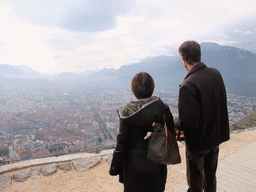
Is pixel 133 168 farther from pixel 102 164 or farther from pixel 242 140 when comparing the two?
pixel 242 140

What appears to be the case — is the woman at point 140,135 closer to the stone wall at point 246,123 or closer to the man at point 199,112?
the man at point 199,112

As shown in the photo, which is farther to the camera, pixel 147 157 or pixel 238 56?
pixel 238 56

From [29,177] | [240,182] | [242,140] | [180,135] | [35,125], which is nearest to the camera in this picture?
[180,135]

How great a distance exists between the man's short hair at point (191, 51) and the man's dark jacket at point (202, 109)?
69mm

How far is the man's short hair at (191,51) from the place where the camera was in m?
1.56

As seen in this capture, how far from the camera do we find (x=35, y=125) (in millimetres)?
26484

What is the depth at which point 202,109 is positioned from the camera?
1487 mm

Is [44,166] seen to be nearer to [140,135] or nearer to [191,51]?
[140,135]

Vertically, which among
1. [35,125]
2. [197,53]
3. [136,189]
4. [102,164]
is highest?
[197,53]

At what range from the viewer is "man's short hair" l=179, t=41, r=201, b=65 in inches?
61.6

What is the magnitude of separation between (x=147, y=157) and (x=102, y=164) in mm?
2956

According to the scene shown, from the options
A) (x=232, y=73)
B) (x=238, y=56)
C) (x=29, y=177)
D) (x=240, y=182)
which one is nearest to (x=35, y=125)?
(x=29, y=177)

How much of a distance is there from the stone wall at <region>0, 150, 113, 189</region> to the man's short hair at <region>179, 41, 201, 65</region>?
3.24 metres

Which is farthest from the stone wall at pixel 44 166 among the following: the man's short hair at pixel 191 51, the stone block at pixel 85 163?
the man's short hair at pixel 191 51
